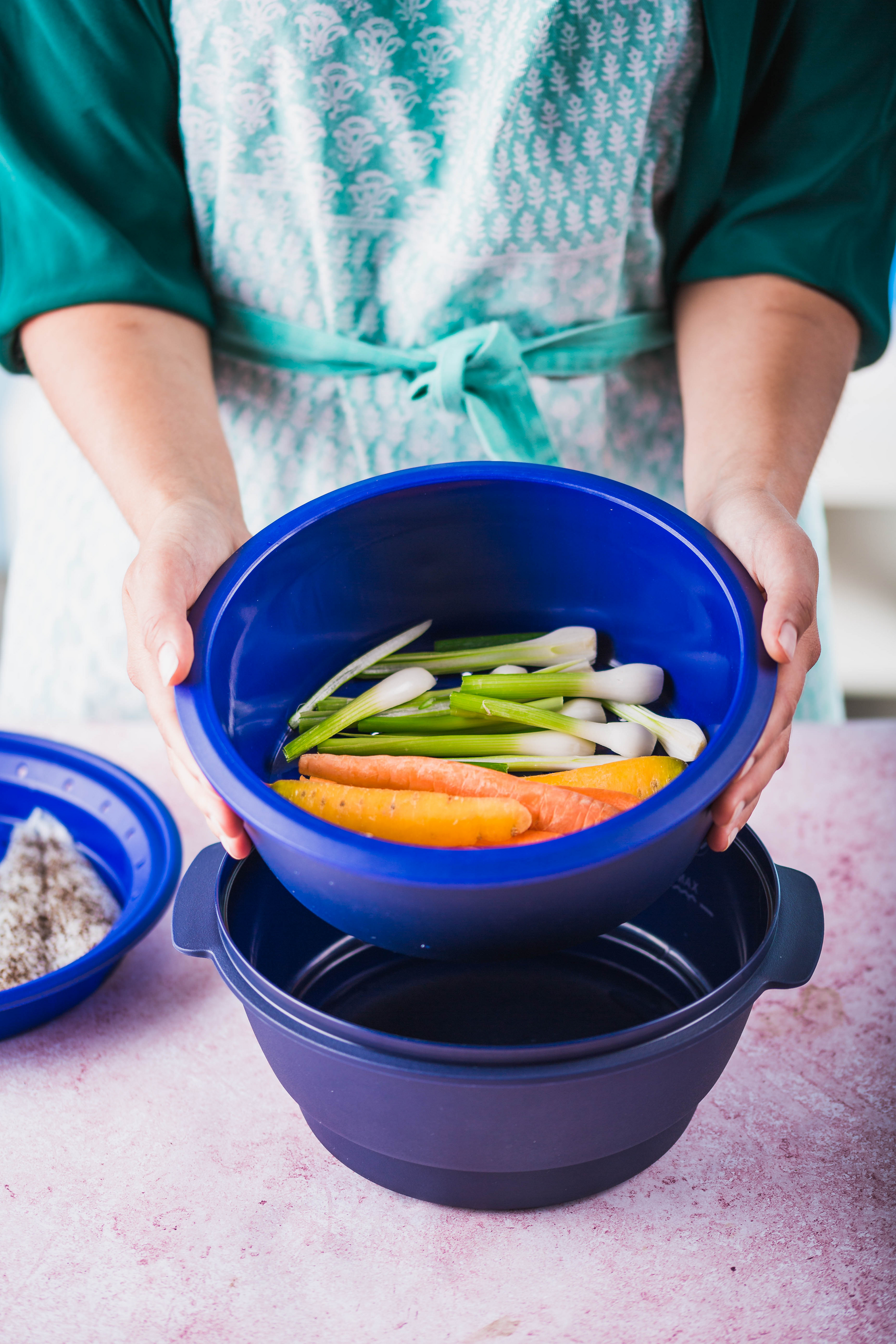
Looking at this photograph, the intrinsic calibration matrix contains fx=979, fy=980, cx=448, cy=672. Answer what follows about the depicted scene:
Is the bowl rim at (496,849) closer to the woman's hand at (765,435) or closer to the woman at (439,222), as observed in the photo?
the woman's hand at (765,435)

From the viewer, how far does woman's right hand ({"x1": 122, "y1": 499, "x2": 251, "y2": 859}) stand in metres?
0.63

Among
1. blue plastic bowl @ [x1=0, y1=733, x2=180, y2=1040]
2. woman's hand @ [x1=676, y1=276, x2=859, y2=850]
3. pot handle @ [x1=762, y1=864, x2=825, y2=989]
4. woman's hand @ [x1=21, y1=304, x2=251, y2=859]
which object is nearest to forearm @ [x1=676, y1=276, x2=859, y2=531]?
woman's hand @ [x1=676, y1=276, x2=859, y2=850]

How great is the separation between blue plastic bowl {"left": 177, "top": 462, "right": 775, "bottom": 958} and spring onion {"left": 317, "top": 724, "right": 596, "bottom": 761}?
7cm

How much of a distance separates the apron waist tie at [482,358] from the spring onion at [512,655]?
309mm

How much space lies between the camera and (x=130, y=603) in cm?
77

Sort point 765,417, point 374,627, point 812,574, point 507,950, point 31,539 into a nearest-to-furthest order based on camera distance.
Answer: point 507,950 < point 812,574 < point 374,627 < point 765,417 < point 31,539

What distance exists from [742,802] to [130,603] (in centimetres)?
48

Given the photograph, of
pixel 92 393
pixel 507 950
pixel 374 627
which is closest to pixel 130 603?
pixel 374 627

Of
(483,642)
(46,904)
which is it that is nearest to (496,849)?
(483,642)

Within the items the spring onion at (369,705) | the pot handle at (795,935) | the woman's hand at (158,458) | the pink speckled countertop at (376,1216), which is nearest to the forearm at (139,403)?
the woman's hand at (158,458)

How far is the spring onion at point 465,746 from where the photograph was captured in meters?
0.74

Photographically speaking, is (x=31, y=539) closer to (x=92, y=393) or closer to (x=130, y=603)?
(x=92, y=393)

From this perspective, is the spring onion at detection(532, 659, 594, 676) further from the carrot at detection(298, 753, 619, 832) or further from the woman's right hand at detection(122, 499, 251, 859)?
the woman's right hand at detection(122, 499, 251, 859)

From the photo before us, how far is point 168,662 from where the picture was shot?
62 cm
